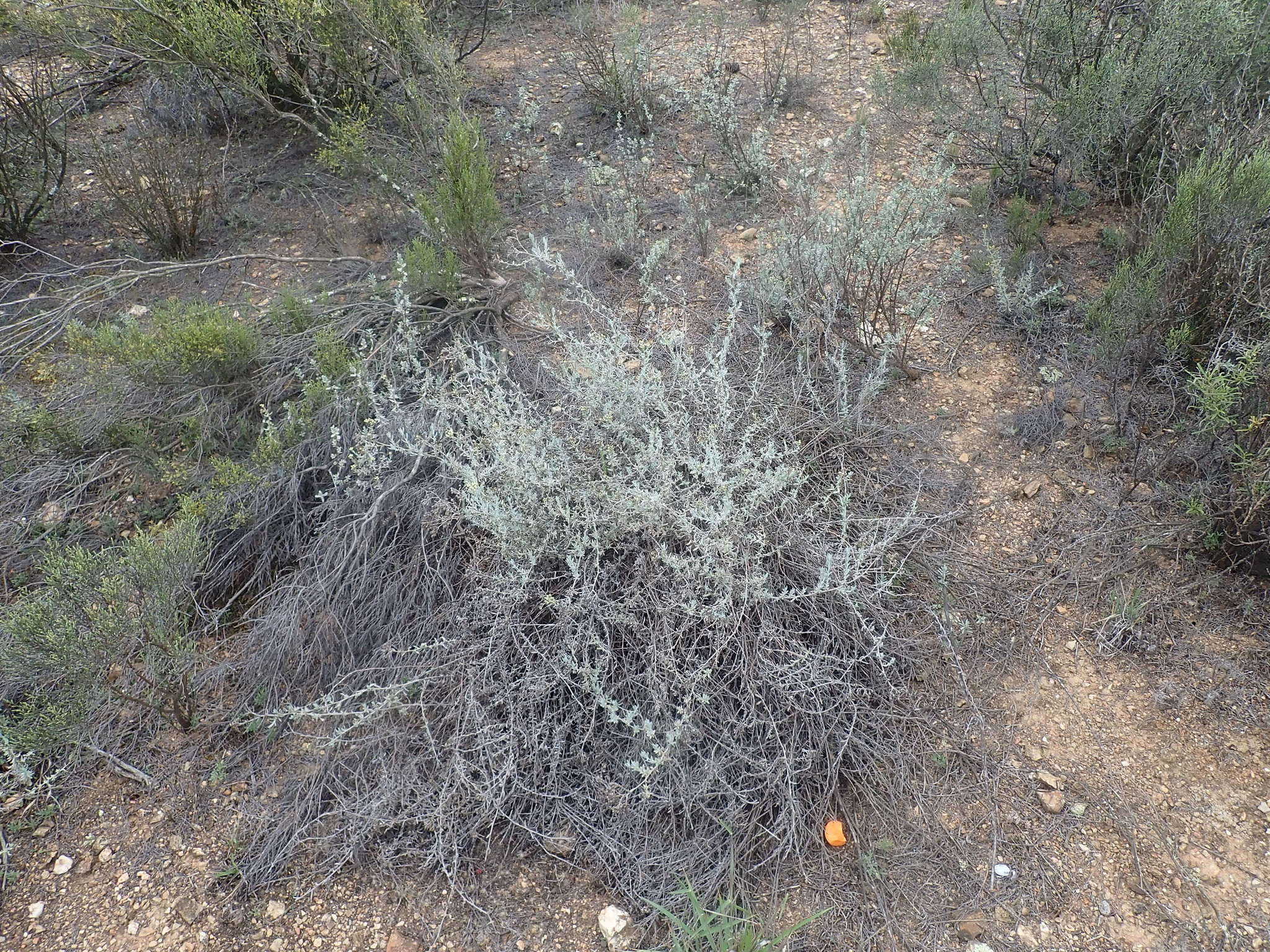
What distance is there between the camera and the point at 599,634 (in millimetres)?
2326

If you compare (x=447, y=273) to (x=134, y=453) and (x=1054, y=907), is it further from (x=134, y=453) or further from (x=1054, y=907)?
(x=1054, y=907)

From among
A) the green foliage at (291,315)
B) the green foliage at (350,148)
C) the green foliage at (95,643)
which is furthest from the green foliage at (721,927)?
the green foliage at (350,148)

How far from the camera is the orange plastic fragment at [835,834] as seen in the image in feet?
6.71

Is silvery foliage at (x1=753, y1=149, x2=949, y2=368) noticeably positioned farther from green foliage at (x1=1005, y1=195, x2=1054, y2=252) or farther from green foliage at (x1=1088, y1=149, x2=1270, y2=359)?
green foliage at (x1=1088, y1=149, x2=1270, y2=359)

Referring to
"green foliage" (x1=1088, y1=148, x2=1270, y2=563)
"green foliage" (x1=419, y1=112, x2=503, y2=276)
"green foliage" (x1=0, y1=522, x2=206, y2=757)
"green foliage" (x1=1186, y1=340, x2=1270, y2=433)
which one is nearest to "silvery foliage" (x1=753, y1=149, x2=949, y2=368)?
"green foliage" (x1=1088, y1=148, x2=1270, y2=563)

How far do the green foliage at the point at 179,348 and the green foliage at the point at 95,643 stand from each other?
0.80 m

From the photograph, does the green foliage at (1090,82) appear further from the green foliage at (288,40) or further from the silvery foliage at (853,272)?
the green foliage at (288,40)

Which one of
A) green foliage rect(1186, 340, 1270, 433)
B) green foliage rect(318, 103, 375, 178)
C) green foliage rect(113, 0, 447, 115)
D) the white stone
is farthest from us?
green foliage rect(318, 103, 375, 178)

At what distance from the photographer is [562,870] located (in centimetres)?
211

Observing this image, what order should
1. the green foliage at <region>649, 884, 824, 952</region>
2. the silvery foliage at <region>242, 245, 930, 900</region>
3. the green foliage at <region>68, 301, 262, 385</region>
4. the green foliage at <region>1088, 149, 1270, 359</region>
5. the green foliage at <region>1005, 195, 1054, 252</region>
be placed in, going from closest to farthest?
the green foliage at <region>649, 884, 824, 952</region> → the silvery foliage at <region>242, 245, 930, 900</region> → the green foliage at <region>1088, 149, 1270, 359</region> → the green foliage at <region>68, 301, 262, 385</region> → the green foliage at <region>1005, 195, 1054, 252</region>

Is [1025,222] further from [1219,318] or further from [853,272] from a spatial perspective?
[1219,318]

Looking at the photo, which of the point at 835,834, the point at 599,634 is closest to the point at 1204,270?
the point at 835,834

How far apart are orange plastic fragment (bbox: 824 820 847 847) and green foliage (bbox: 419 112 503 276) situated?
2.52 meters

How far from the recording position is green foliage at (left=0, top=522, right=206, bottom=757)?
7.21ft
